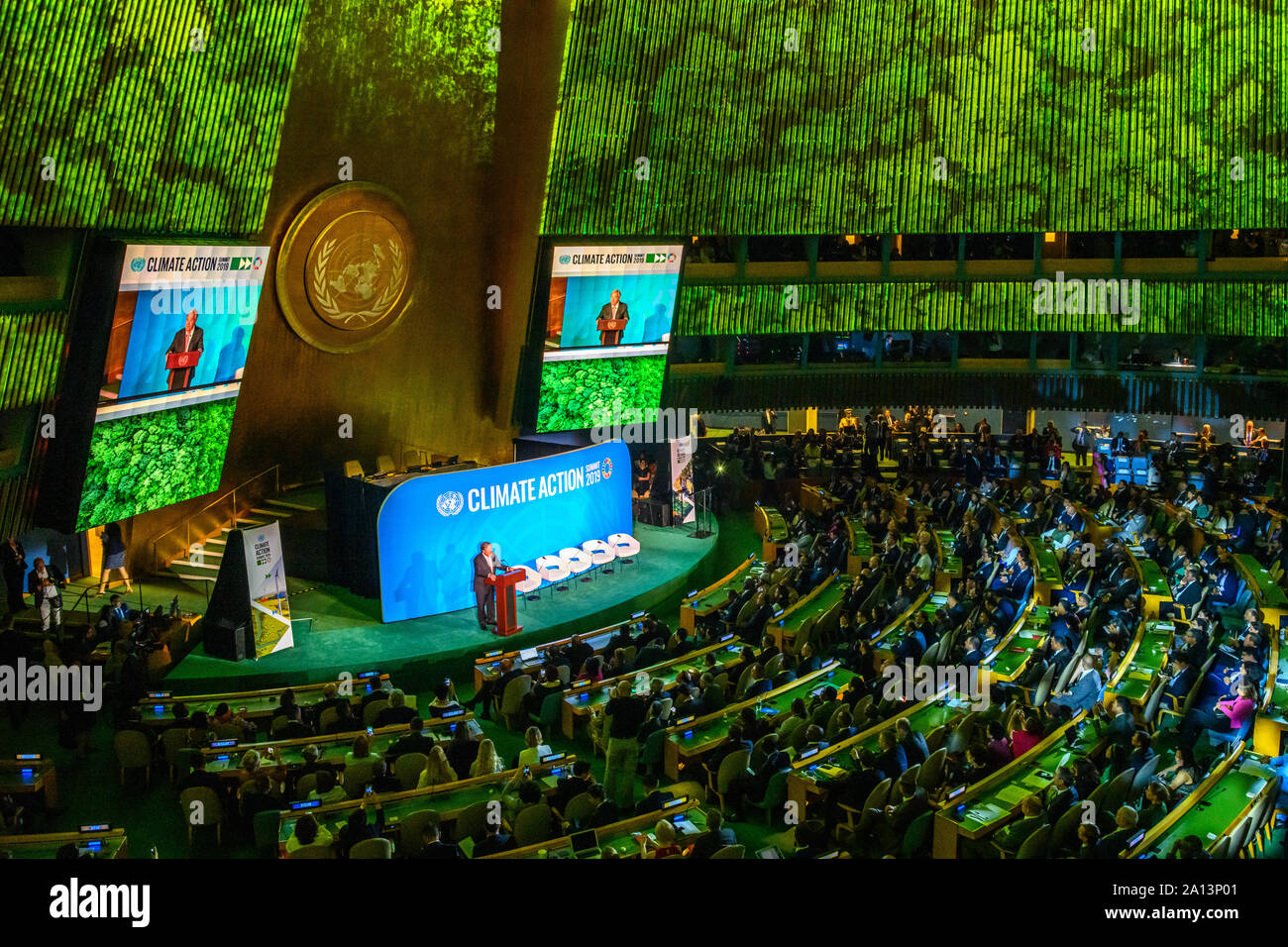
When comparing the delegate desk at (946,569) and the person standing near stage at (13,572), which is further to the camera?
the delegate desk at (946,569)

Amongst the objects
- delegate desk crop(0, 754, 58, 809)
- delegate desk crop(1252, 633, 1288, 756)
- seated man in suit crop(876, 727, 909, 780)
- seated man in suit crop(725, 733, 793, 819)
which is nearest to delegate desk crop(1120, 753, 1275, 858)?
delegate desk crop(1252, 633, 1288, 756)

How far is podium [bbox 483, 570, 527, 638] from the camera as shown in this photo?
1750 centimetres

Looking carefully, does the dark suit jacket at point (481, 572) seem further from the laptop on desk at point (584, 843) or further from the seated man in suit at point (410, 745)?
the laptop on desk at point (584, 843)

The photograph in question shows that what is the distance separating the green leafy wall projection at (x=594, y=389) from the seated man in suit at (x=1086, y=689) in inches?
403

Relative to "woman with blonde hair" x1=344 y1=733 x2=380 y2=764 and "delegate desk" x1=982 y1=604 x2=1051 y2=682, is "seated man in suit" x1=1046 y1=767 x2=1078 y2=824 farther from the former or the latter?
"woman with blonde hair" x1=344 y1=733 x2=380 y2=764

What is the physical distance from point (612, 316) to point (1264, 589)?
35.0ft

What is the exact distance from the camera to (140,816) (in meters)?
12.6

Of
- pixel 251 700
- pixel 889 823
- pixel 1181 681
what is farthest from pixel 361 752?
pixel 1181 681

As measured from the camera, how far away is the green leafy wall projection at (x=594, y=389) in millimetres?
20766

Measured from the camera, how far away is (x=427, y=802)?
11242 mm

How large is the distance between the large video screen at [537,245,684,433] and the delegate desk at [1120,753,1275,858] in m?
12.3

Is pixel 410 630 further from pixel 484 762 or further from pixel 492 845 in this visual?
pixel 492 845

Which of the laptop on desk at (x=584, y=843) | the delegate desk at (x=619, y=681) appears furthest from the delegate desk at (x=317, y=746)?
the laptop on desk at (x=584, y=843)

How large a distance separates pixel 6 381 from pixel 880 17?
16.1m
